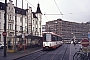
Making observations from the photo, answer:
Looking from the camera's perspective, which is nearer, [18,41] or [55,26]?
[18,41]

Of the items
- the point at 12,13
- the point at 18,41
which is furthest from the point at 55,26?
the point at 18,41

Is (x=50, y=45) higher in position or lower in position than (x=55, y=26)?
lower

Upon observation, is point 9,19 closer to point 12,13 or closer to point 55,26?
point 12,13

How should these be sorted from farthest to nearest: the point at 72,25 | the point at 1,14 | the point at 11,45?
the point at 72,25 < the point at 1,14 < the point at 11,45

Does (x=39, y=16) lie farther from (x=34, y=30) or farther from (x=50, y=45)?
(x=50, y=45)

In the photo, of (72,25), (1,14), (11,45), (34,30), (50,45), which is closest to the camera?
(11,45)

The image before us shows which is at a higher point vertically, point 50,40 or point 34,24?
point 34,24

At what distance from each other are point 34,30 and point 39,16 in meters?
7.78

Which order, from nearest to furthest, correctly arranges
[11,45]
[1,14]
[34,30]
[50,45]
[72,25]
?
[11,45] → [50,45] → [1,14] → [34,30] → [72,25]

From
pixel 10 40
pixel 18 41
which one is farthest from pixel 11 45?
pixel 18 41

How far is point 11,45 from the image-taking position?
33500mm

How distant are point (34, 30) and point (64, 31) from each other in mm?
54811

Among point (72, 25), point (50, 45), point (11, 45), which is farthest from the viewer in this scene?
point (72, 25)

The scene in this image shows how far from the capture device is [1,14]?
62.6 m
